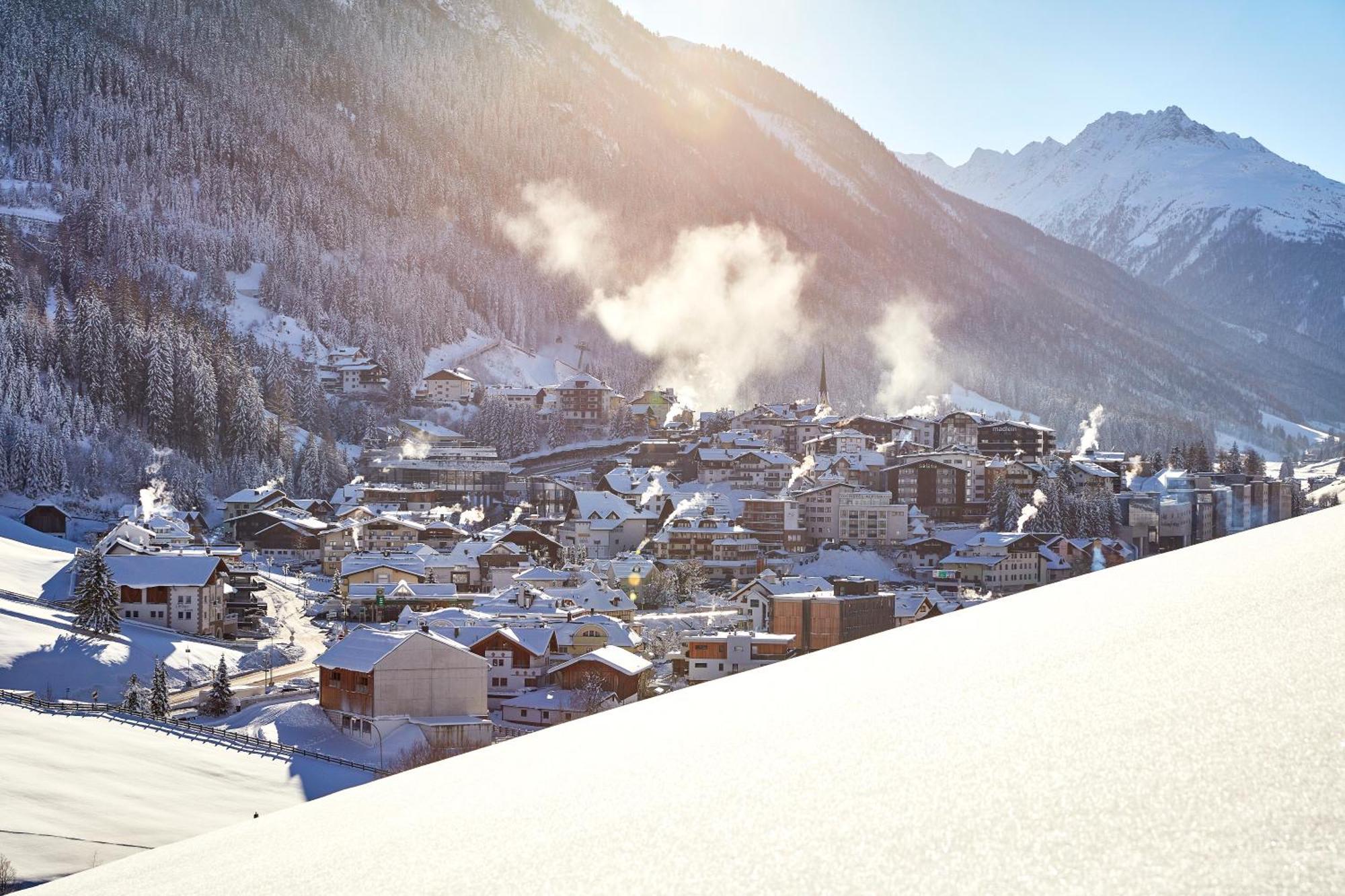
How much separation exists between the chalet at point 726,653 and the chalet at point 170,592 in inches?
383

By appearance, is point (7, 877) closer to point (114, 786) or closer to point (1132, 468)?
point (114, 786)

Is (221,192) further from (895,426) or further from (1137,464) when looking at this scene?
(1137,464)

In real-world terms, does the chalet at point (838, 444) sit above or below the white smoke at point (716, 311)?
below

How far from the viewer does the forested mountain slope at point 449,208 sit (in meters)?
57.3

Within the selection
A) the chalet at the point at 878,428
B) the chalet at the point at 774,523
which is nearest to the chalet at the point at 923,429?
the chalet at the point at 878,428

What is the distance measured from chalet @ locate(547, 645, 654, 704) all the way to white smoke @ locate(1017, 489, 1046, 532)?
20468 millimetres

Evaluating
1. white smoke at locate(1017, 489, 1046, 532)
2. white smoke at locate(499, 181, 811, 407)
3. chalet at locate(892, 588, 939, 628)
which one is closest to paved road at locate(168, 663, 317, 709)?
chalet at locate(892, 588, 939, 628)

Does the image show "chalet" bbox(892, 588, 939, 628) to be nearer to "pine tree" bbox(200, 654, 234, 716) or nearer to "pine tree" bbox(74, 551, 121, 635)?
"pine tree" bbox(200, 654, 234, 716)

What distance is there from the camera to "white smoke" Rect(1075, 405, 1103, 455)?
71.8 m

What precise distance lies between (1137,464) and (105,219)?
46796 mm

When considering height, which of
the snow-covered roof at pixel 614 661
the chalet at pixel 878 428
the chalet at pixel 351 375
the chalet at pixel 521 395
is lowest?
the snow-covered roof at pixel 614 661

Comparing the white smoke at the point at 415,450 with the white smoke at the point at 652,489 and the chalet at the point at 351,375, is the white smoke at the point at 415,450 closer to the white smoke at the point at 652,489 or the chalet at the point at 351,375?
the chalet at the point at 351,375

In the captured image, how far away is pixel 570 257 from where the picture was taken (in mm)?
84125

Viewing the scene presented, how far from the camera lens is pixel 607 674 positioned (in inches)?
830
